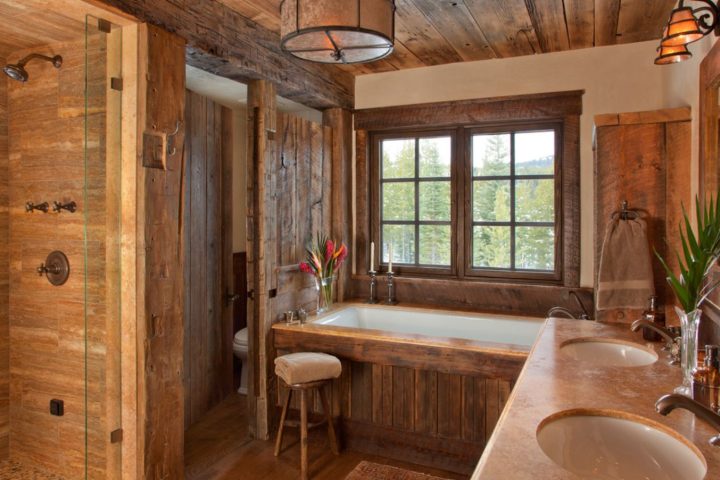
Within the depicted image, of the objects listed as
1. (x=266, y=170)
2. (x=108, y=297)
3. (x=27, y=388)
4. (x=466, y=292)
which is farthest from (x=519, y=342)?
(x=27, y=388)

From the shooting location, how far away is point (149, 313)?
224 centimetres

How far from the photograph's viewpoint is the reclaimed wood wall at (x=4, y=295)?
276cm

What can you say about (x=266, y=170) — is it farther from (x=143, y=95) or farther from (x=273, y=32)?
(x=143, y=95)

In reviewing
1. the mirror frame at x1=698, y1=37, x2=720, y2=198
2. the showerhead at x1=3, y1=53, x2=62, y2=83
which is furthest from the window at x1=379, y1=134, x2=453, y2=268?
the showerhead at x1=3, y1=53, x2=62, y2=83

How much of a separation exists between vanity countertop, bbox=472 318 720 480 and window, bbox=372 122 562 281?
5.83 ft

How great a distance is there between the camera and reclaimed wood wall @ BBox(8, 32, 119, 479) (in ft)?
7.13

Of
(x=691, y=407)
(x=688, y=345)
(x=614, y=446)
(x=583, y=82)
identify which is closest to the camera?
(x=691, y=407)

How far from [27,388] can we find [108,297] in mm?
1058

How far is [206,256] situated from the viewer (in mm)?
3566

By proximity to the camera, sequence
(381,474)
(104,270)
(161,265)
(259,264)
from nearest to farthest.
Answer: (104,270)
(161,265)
(381,474)
(259,264)

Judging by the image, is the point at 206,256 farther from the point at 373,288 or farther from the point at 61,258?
the point at 373,288

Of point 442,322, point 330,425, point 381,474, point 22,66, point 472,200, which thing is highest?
point 22,66

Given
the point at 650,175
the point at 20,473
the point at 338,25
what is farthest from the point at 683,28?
the point at 20,473

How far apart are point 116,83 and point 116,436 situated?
1522mm
